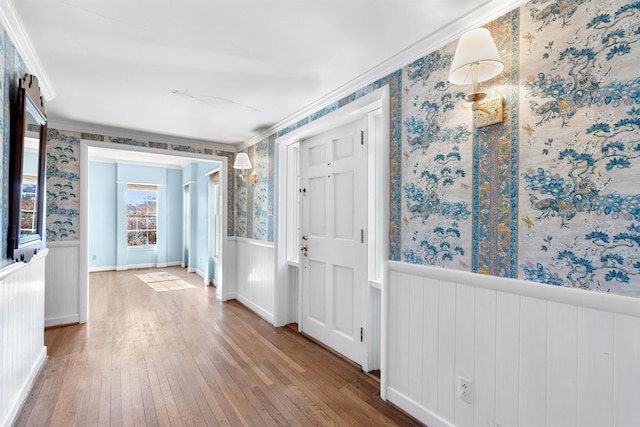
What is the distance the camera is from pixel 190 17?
1.79 meters

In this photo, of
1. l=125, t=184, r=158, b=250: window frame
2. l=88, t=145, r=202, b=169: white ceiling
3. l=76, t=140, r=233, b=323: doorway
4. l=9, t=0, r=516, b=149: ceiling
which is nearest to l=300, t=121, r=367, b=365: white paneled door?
l=9, t=0, r=516, b=149: ceiling

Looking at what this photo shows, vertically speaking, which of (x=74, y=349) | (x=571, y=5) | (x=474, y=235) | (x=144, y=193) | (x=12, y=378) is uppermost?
(x=571, y=5)

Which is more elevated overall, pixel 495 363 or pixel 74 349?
pixel 495 363

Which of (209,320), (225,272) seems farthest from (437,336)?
(225,272)

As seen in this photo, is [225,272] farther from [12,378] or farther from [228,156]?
[12,378]

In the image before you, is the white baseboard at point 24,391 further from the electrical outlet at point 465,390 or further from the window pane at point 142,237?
the window pane at point 142,237

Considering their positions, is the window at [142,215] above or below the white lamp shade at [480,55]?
below

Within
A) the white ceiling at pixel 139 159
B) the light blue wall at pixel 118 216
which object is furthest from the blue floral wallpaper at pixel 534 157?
the light blue wall at pixel 118 216

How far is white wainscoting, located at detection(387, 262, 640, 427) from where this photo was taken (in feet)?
4.15

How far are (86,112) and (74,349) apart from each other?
2.42 m

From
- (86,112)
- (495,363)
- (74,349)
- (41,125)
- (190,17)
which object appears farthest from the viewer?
(86,112)

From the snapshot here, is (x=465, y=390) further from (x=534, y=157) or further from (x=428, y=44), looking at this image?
(x=428, y=44)

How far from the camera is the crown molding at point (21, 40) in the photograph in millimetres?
1712

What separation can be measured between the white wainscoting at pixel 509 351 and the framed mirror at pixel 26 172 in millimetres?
2449
